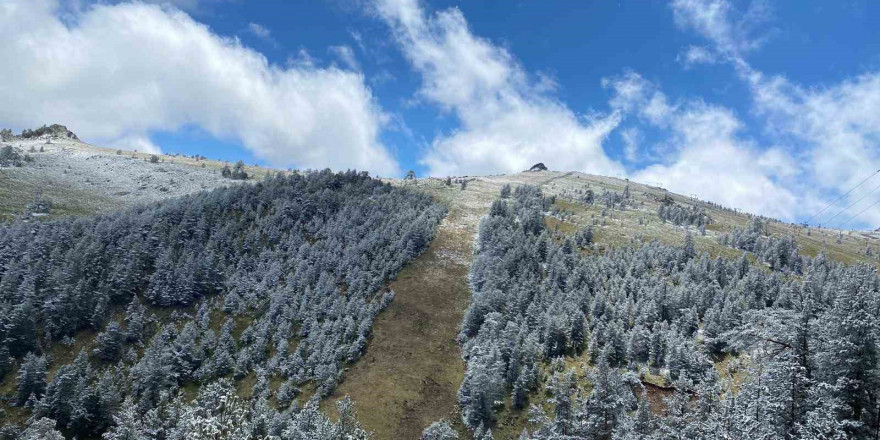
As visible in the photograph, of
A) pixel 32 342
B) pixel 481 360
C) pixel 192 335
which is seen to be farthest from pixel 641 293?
pixel 32 342

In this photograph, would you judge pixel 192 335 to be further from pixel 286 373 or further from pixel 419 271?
pixel 419 271

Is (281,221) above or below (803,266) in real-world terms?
below

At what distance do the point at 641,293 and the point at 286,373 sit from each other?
89263 millimetres

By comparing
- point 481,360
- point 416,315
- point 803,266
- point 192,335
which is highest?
point 803,266

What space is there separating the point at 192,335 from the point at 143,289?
1139 inches

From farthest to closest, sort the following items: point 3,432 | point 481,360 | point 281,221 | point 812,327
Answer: point 281,221
point 481,360
point 3,432
point 812,327

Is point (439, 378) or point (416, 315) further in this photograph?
point (416, 315)

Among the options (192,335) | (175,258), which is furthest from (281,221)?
(192,335)

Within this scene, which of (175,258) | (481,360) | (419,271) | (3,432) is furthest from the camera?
(419,271)

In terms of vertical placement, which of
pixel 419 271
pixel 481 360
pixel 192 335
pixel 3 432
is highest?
pixel 419 271

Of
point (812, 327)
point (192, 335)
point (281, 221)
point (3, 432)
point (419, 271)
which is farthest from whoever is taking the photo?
point (281, 221)

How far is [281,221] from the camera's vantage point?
166 m

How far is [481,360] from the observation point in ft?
343

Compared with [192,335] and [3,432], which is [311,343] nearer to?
[192,335]
